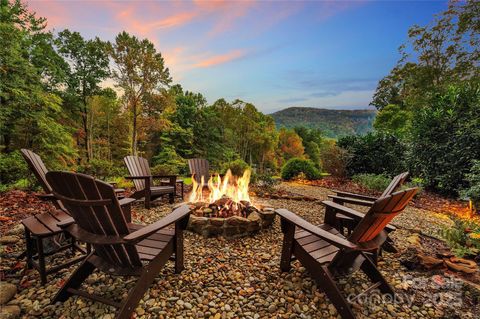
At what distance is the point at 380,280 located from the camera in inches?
77.2

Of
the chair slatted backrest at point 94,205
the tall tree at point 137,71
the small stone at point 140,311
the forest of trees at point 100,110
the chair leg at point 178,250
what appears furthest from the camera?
the tall tree at point 137,71

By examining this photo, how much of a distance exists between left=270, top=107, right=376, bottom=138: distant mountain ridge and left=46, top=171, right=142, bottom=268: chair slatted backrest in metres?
39.7

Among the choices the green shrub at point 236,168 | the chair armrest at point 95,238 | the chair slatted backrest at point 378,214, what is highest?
the chair slatted backrest at point 378,214

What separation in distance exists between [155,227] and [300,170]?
27.5ft

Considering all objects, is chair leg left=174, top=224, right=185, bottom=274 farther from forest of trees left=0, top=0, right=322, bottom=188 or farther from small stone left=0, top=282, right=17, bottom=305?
forest of trees left=0, top=0, right=322, bottom=188

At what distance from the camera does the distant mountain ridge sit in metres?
41.2

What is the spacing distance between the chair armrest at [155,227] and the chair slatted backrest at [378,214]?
1.42 metres

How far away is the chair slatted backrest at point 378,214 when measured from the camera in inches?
59.1

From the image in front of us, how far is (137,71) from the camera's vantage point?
1212 centimetres

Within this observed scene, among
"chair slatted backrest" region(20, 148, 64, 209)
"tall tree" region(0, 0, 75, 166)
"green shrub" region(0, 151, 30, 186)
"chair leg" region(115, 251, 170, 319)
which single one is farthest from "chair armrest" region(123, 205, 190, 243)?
"tall tree" region(0, 0, 75, 166)

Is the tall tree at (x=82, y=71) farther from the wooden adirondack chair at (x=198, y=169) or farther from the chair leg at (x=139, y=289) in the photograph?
the chair leg at (x=139, y=289)

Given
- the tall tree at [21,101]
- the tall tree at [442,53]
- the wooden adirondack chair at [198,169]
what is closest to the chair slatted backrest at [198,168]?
the wooden adirondack chair at [198,169]

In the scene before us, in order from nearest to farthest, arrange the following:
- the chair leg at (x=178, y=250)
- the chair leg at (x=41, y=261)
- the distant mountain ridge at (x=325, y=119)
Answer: the chair leg at (x=41, y=261), the chair leg at (x=178, y=250), the distant mountain ridge at (x=325, y=119)

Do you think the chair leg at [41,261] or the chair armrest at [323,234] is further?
the chair leg at [41,261]
